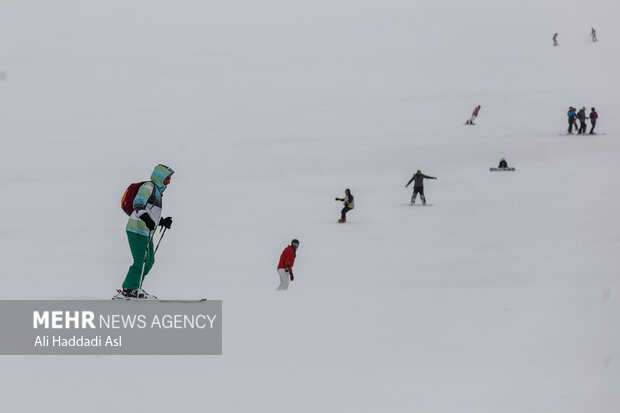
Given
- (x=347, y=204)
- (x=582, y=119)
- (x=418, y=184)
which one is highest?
(x=582, y=119)

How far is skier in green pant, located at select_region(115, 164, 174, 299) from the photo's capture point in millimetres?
8852

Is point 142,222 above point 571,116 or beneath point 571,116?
beneath

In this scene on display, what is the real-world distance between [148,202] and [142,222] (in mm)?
182

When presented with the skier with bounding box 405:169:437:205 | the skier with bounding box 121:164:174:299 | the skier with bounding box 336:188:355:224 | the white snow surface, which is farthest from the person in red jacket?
the skier with bounding box 405:169:437:205

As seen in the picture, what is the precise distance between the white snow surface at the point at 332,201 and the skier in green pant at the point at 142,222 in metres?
0.58

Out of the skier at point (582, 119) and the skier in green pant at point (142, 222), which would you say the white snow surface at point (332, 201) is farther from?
the skier at point (582, 119)

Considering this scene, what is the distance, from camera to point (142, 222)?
356 inches

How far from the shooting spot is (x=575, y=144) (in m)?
30.3

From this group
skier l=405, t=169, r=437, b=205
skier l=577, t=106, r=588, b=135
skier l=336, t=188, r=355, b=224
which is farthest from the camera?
skier l=577, t=106, r=588, b=135

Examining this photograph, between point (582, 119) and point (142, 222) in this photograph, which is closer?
point (142, 222)

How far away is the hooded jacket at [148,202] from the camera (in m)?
8.84

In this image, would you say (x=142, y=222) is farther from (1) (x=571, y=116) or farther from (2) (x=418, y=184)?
(1) (x=571, y=116)

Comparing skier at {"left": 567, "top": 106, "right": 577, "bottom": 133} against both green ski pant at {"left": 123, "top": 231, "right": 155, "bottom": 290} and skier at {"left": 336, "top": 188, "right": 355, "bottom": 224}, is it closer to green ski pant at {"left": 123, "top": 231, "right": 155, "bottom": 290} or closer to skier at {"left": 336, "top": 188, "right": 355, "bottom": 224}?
skier at {"left": 336, "top": 188, "right": 355, "bottom": 224}

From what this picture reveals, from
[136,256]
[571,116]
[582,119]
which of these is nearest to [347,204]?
[136,256]
